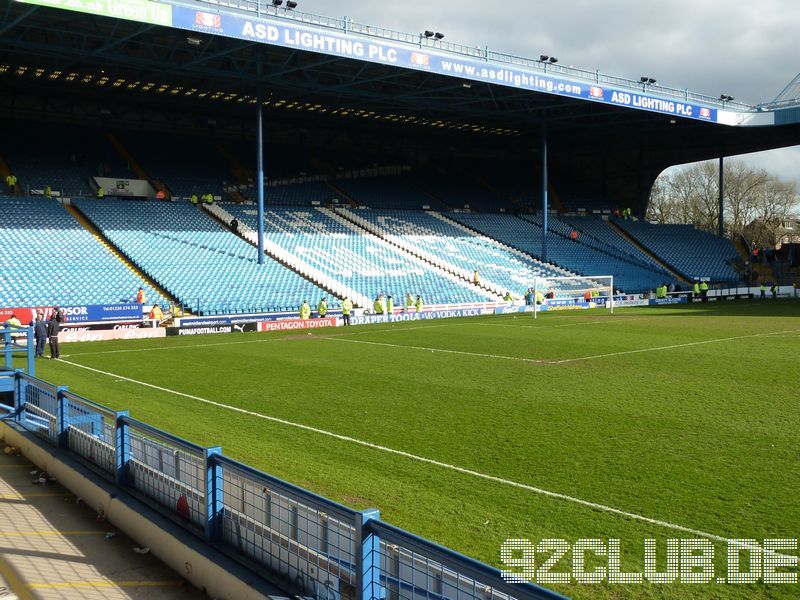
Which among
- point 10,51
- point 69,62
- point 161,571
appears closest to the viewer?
point 161,571

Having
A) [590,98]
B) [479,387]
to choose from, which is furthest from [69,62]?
[479,387]

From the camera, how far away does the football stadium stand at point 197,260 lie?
31047 mm

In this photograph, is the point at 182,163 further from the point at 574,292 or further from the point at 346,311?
the point at 574,292

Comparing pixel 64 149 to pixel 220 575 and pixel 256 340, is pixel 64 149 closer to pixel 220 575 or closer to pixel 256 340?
pixel 256 340

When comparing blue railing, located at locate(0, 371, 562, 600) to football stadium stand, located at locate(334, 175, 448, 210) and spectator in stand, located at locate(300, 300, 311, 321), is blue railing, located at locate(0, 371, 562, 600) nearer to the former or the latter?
spectator in stand, located at locate(300, 300, 311, 321)

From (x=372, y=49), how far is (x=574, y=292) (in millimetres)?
18779

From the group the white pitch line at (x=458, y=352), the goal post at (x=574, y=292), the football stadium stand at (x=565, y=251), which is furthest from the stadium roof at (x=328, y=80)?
the white pitch line at (x=458, y=352)

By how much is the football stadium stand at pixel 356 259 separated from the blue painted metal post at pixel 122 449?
27.9 metres

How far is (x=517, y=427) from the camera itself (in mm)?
10828

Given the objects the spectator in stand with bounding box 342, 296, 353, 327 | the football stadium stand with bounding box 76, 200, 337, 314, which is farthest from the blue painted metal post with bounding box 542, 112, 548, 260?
the spectator in stand with bounding box 342, 296, 353, 327

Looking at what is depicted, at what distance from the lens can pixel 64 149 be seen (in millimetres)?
41656

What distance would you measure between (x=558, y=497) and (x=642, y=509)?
2.82 feet

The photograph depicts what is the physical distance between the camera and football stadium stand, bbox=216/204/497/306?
3712cm

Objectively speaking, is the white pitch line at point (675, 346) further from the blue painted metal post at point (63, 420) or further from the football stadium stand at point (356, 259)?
the football stadium stand at point (356, 259)
